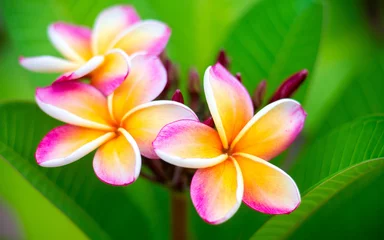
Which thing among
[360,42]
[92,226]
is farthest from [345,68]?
[92,226]

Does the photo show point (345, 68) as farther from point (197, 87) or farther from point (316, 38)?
point (197, 87)

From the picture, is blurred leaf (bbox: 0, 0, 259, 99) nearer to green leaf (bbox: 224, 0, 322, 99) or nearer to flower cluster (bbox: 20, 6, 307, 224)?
green leaf (bbox: 224, 0, 322, 99)

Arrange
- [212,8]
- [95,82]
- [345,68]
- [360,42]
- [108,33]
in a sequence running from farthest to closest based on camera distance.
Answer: [360,42] → [345,68] → [212,8] → [108,33] → [95,82]

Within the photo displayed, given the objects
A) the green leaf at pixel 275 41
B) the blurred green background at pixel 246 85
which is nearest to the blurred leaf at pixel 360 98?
the blurred green background at pixel 246 85

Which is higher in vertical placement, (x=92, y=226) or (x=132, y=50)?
(x=132, y=50)

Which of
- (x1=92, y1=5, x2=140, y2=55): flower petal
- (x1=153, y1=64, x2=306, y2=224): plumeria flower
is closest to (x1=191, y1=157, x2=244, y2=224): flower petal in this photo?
(x1=153, y1=64, x2=306, y2=224): plumeria flower

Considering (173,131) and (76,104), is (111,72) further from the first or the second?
(173,131)

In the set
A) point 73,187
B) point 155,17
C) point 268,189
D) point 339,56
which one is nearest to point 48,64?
point 73,187
